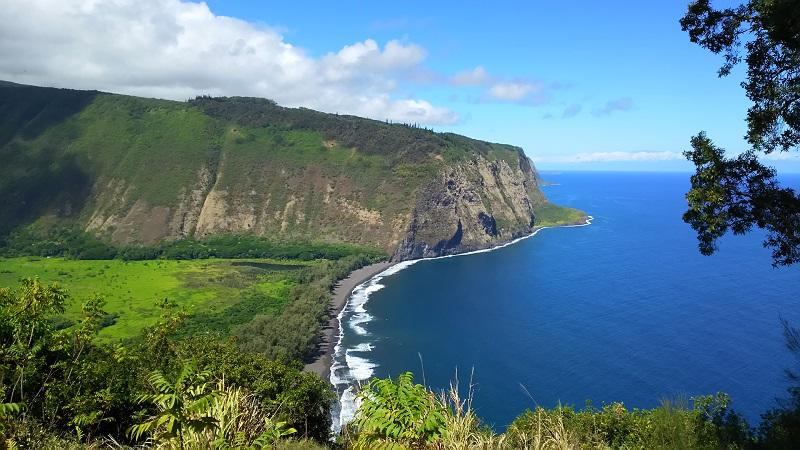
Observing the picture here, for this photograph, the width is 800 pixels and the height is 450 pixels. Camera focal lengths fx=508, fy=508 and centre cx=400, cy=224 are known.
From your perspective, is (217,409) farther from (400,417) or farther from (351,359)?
(351,359)

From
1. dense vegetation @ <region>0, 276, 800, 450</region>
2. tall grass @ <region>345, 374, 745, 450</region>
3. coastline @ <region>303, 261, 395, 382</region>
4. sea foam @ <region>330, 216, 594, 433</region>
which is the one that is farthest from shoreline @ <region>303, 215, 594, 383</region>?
tall grass @ <region>345, 374, 745, 450</region>

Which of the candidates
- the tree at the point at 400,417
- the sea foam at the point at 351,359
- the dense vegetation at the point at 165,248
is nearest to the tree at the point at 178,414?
the tree at the point at 400,417

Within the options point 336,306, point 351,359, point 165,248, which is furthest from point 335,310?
point 165,248

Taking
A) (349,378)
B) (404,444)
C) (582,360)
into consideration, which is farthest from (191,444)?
(582,360)

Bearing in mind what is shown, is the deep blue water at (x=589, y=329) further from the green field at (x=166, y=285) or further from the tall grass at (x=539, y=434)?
the tall grass at (x=539, y=434)

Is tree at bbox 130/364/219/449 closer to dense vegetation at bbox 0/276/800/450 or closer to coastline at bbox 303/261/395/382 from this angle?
dense vegetation at bbox 0/276/800/450

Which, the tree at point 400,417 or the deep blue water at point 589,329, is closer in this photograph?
the tree at point 400,417
